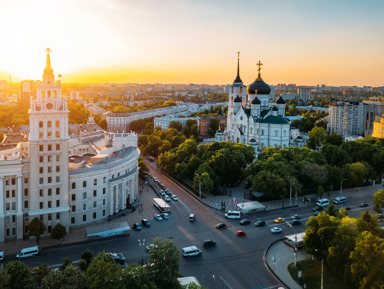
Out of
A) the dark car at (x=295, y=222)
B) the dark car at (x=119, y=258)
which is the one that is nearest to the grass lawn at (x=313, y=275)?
the dark car at (x=295, y=222)

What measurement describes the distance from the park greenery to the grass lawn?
11679 mm

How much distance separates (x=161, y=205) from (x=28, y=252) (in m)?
17.7

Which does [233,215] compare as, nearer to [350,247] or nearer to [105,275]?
[350,247]

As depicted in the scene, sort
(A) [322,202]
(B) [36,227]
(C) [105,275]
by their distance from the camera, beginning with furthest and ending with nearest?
1. (A) [322,202]
2. (B) [36,227]
3. (C) [105,275]

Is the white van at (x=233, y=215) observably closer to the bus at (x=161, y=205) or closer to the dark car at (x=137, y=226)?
the bus at (x=161, y=205)

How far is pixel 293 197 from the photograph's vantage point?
52.6 m

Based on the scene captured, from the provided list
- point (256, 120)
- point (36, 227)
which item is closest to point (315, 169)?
point (256, 120)

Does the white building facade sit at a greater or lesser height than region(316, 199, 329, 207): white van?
greater

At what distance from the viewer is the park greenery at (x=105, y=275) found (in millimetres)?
23297

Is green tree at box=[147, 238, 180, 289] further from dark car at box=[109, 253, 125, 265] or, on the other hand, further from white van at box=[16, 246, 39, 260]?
white van at box=[16, 246, 39, 260]

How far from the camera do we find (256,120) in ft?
247

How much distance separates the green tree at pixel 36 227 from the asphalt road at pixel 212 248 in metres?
1.88

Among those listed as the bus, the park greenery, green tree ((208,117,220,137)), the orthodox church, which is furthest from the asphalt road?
green tree ((208,117,220,137))

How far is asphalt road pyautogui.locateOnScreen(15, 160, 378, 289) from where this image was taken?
31062mm
